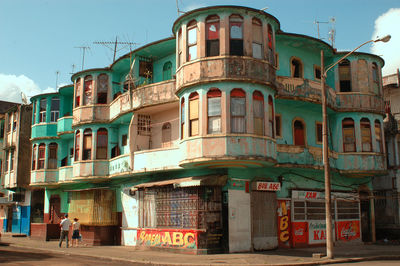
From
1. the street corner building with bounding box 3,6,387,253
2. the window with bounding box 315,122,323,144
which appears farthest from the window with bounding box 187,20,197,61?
the window with bounding box 315,122,323,144

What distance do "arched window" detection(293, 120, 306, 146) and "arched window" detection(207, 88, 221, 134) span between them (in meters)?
6.48

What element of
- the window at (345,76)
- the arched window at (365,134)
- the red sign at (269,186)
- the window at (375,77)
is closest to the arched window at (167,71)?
the red sign at (269,186)

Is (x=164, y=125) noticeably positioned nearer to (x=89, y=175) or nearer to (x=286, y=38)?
(x=89, y=175)

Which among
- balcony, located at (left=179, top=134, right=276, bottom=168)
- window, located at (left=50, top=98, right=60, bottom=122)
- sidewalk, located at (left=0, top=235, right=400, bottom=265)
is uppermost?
window, located at (left=50, top=98, right=60, bottom=122)

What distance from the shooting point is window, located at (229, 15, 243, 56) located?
775 inches

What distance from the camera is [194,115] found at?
64.3 ft

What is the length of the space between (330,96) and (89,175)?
49.1ft

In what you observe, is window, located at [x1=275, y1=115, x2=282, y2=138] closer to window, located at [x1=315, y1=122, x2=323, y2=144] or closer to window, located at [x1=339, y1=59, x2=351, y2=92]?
window, located at [x1=315, y1=122, x2=323, y2=144]

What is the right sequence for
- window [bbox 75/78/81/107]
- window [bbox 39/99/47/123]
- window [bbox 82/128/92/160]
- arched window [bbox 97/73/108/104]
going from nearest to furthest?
1. window [bbox 82/128/92/160]
2. arched window [bbox 97/73/108/104]
3. window [bbox 75/78/81/107]
4. window [bbox 39/99/47/123]

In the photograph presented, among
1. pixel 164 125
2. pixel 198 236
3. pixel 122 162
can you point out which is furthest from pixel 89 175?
pixel 198 236

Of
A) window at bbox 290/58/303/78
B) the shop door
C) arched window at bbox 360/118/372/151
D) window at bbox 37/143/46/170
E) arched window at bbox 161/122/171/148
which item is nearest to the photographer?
the shop door

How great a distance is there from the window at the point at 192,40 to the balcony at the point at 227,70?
0.48 m

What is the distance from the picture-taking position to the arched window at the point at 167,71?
2527cm

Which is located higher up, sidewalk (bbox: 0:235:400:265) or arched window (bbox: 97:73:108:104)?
arched window (bbox: 97:73:108:104)
